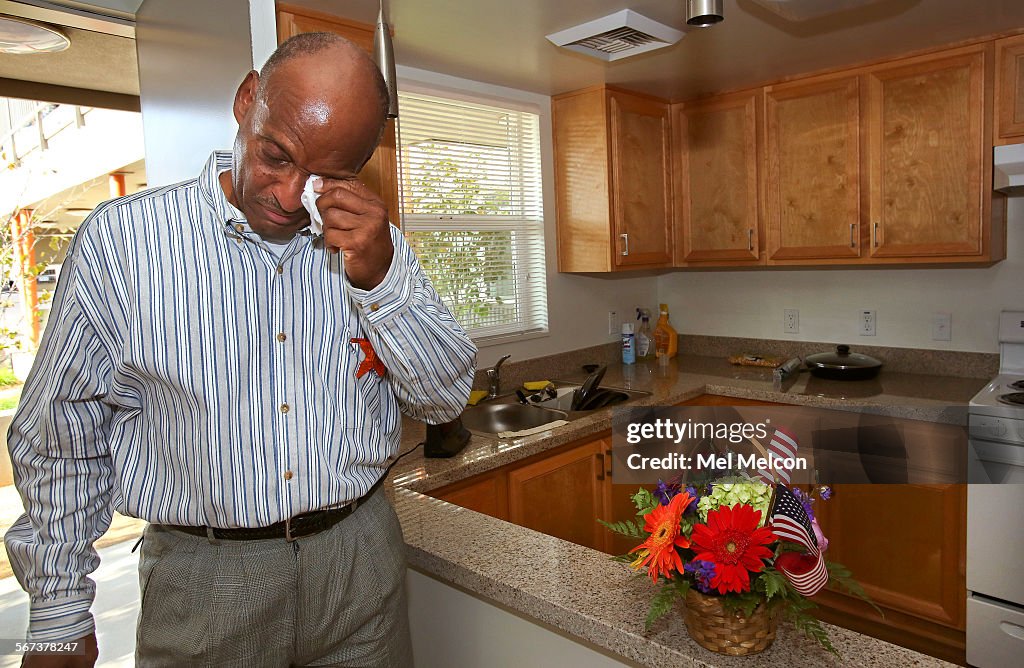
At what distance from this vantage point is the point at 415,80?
8.79ft

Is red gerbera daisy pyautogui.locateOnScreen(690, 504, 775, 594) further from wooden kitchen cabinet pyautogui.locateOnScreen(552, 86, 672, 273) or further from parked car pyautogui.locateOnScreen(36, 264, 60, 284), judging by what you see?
parked car pyautogui.locateOnScreen(36, 264, 60, 284)

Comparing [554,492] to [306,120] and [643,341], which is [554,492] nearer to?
[643,341]

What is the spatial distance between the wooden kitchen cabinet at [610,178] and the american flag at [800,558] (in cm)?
227

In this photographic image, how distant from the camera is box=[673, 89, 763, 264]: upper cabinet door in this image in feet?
10.4

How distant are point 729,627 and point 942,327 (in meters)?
2.63

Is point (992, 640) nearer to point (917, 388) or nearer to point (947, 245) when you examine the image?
point (917, 388)

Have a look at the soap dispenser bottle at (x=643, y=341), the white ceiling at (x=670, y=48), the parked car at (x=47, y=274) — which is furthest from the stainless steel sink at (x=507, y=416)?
the parked car at (x=47, y=274)

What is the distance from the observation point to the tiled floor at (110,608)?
2.38 meters

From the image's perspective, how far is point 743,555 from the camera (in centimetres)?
90

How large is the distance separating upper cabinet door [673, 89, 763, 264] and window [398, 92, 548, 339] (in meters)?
0.74

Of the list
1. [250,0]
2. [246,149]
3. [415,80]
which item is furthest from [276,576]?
[415,80]

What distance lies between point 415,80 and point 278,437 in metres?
2.03

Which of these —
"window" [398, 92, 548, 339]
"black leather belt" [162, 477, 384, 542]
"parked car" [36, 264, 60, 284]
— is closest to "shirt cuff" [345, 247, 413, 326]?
"black leather belt" [162, 477, 384, 542]

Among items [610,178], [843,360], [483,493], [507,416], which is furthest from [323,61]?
[843,360]
